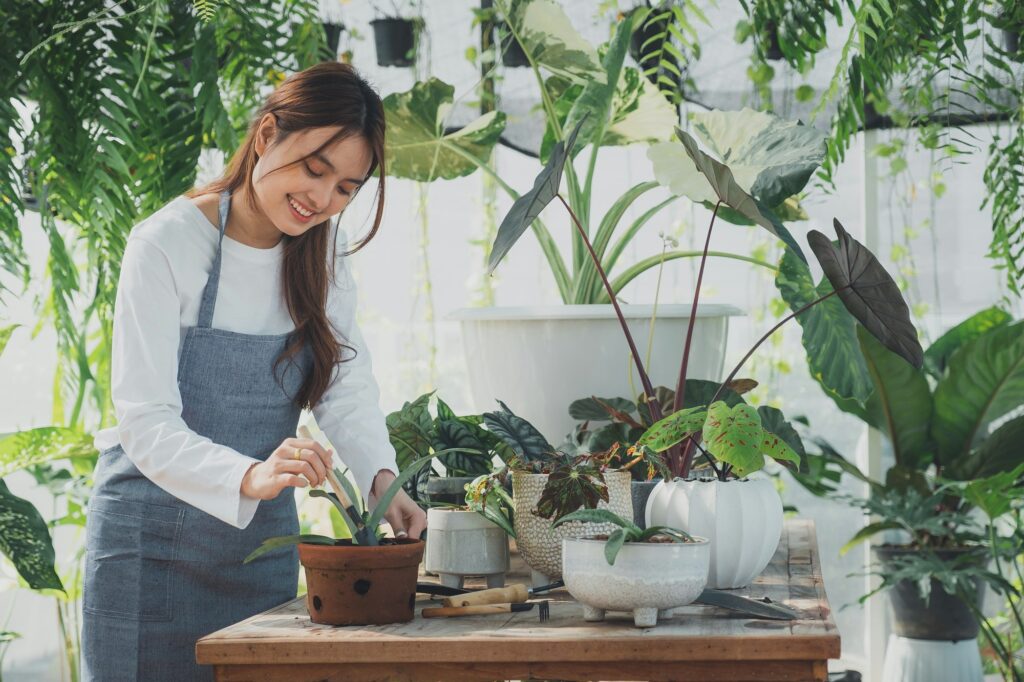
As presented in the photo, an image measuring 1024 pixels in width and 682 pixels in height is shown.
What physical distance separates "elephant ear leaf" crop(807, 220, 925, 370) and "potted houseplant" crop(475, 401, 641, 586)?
1.06 feet

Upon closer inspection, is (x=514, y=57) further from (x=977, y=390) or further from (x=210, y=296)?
(x=210, y=296)

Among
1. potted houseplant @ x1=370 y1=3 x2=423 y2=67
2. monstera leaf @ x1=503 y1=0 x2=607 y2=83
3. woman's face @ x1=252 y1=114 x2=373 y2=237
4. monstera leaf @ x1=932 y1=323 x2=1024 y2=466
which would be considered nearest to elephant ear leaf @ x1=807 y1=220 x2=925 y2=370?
woman's face @ x1=252 y1=114 x2=373 y2=237

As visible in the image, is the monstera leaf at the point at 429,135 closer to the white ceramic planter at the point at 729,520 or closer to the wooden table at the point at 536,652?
the white ceramic planter at the point at 729,520

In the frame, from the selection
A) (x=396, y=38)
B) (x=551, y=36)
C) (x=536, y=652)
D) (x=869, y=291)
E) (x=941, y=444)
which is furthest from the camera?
(x=396, y=38)

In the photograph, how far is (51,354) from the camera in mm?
3045

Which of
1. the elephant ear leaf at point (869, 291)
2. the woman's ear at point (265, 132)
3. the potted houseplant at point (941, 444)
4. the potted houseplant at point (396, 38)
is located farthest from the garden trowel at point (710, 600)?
the potted houseplant at point (396, 38)

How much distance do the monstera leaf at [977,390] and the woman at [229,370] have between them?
1656 mm

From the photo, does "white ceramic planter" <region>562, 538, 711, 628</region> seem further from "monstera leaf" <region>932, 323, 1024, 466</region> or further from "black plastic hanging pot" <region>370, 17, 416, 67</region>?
"black plastic hanging pot" <region>370, 17, 416, 67</region>

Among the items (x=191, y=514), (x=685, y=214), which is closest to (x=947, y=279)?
(x=685, y=214)

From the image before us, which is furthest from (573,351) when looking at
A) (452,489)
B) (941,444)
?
(941,444)

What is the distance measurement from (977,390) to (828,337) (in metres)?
0.91

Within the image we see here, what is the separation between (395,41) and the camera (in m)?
2.84

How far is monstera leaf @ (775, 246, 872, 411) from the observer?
1837 mm

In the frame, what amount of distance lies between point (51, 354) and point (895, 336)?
2493 mm
